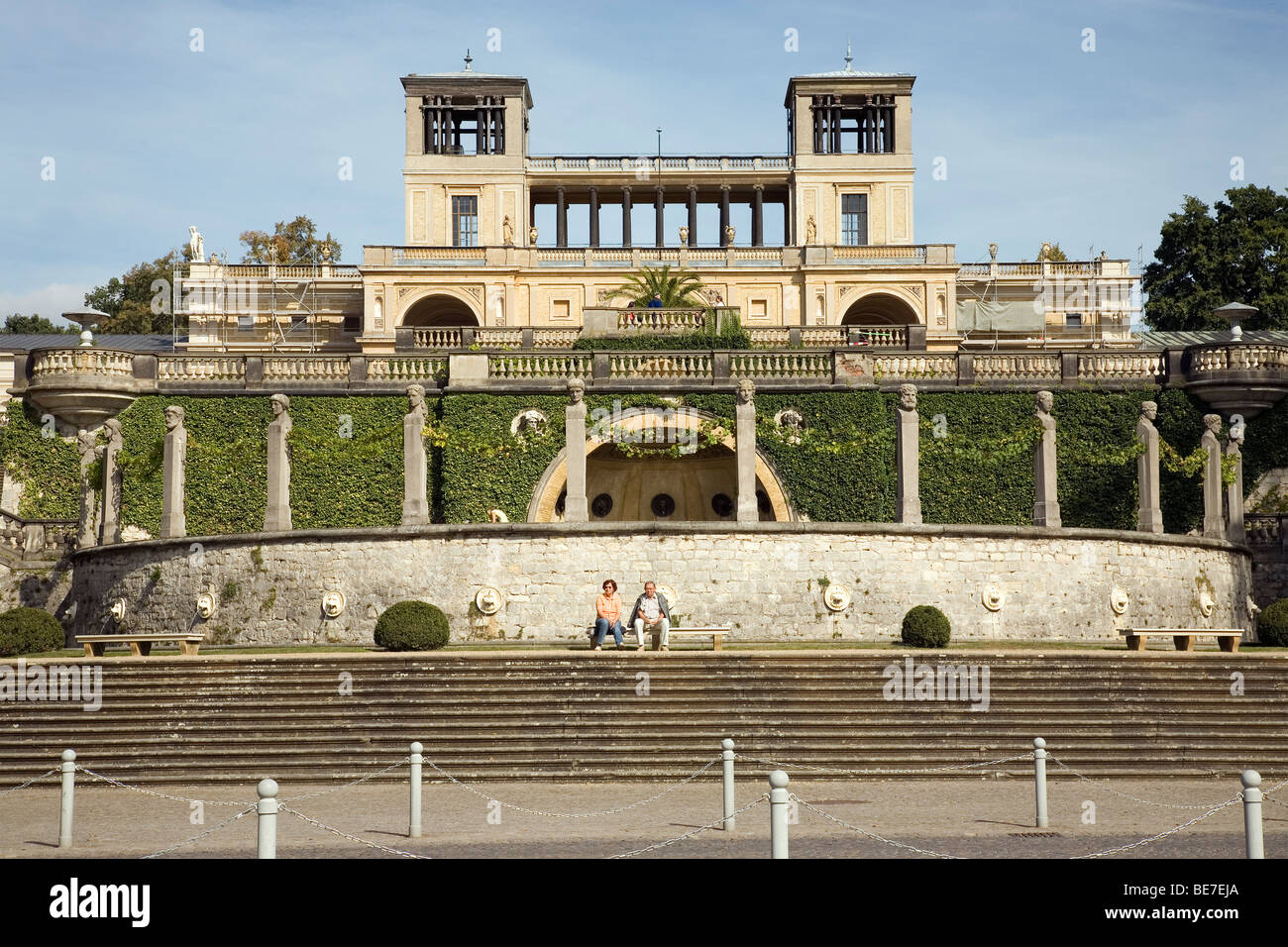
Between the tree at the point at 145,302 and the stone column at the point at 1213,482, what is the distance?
1836 inches

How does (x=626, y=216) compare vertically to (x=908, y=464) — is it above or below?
above

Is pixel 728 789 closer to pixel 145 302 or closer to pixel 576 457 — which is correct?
pixel 576 457

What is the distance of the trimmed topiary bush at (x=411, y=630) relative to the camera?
80.7 ft

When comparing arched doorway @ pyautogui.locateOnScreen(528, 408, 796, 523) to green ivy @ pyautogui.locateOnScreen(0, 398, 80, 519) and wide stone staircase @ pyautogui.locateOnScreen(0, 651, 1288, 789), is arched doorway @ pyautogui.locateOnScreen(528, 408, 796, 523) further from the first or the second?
wide stone staircase @ pyautogui.locateOnScreen(0, 651, 1288, 789)

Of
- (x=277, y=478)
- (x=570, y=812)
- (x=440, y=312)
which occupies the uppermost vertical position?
(x=440, y=312)

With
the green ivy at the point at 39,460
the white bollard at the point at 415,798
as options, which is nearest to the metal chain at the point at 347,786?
the white bollard at the point at 415,798

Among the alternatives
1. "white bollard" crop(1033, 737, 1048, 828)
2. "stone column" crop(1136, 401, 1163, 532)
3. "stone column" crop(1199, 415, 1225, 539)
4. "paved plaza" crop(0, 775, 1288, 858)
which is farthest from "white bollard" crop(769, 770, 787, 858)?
"stone column" crop(1199, 415, 1225, 539)

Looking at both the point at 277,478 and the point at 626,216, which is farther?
the point at 626,216

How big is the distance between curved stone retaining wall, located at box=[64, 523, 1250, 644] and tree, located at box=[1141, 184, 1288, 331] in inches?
1360

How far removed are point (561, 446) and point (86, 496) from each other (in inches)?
451

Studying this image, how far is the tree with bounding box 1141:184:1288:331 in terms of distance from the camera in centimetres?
6089

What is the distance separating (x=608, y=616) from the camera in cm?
2500

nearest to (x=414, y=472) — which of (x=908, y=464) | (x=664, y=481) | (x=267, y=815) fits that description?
(x=908, y=464)

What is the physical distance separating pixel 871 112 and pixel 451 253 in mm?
20046
